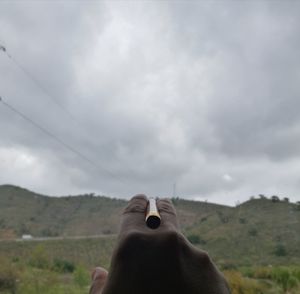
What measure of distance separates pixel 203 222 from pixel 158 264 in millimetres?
72362

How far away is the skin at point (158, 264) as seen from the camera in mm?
1459

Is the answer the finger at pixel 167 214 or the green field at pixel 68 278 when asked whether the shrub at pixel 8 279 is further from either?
the finger at pixel 167 214

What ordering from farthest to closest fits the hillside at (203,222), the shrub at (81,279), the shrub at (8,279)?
the hillside at (203,222), the shrub at (8,279), the shrub at (81,279)

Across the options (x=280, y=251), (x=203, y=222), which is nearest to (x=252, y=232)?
(x=280, y=251)

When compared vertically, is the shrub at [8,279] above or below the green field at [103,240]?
below

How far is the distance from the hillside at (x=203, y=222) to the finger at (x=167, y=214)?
39633 millimetres

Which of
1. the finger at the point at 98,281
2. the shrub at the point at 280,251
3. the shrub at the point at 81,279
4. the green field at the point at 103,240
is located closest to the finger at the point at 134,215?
the finger at the point at 98,281

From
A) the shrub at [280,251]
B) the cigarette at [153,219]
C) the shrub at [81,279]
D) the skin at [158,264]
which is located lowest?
the skin at [158,264]

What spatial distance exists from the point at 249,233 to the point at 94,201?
4266cm

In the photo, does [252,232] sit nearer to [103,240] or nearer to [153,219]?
[103,240]

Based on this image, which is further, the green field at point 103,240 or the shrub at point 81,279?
the shrub at point 81,279

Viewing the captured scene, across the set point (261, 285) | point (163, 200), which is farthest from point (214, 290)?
point (261, 285)

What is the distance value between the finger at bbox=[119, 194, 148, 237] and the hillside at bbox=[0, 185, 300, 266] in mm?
39675

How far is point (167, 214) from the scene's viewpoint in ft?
5.22
